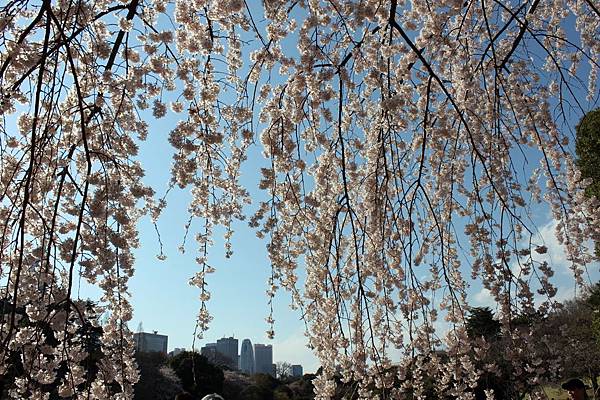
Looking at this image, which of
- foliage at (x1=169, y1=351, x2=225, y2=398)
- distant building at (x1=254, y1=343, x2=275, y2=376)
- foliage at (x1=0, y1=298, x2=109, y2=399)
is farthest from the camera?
distant building at (x1=254, y1=343, x2=275, y2=376)

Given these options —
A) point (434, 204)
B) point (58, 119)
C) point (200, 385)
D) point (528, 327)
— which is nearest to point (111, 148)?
point (58, 119)

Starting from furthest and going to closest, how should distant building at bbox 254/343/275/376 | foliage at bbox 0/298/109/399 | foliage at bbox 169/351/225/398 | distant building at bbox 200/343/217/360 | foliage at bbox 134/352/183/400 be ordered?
distant building at bbox 254/343/275/376
foliage at bbox 169/351/225/398
foliage at bbox 134/352/183/400
distant building at bbox 200/343/217/360
foliage at bbox 0/298/109/399

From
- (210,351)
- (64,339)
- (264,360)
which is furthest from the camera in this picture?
(264,360)

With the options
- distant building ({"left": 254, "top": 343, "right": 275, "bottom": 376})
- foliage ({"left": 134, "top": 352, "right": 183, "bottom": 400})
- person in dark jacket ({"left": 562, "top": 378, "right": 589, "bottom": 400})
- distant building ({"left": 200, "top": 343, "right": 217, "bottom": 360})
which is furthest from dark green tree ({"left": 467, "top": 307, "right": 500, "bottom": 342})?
distant building ({"left": 254, "top": 343, "right": 275, "bottom": 376})

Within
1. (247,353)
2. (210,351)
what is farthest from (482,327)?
(247,353)

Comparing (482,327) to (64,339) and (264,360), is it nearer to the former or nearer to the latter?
(64,339)

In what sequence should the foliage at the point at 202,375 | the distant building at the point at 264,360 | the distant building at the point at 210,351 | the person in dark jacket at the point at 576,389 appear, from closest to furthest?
the distant building at the point at 210,351
the person in dark jacket at the point at 576,389
the foliage at the point at 202,375
the distant building at the point at 264,360

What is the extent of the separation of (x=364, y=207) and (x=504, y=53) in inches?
52.0

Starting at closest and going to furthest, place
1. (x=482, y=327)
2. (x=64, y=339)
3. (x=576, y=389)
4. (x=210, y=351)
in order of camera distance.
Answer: (x=64, y=339) → (x=576, y=389) → (x=482, y=327) → (x=210, y=351)

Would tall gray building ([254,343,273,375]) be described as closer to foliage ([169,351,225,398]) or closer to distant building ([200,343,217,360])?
distant building ([200,343,217,360])

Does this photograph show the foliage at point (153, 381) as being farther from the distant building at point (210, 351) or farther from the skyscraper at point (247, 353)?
the skyscraper at point (247, 353)

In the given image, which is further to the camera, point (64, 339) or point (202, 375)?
point (202, 375)

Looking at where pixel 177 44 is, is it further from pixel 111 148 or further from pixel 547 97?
pixel 547 97

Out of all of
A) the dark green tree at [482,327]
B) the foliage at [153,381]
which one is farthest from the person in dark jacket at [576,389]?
the foliage at [153,381]
